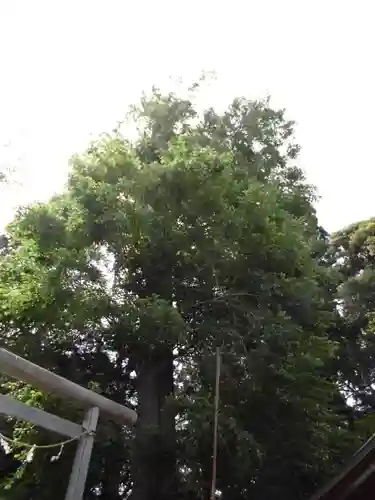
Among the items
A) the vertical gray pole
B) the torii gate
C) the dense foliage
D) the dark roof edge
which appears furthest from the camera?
the dense foliage

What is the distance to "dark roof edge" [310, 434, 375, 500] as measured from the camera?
4.06m

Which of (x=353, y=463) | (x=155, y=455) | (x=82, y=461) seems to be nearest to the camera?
(x=353, y=463)

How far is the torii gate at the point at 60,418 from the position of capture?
13.9ft

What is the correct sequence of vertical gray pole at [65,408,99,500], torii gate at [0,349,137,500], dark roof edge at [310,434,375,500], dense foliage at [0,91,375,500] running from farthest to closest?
1. dense foliage at [0,91,375,500]
2. vertical gray pole at [65,408,99,500]
3. torii gate at [0,349,137,500]
4. dark roof edge at [310,434,375,500]

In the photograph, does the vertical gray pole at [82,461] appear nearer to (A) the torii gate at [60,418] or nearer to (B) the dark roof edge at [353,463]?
(A) the torii gate at [60,418]

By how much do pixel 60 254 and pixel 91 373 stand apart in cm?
221

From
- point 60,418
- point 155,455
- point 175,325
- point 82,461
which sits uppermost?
point 175,325

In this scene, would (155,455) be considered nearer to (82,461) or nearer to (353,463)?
(82,461)

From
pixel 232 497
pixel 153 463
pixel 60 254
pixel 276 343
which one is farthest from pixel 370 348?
pixel 60 254

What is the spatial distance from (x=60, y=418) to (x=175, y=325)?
2.32 meters

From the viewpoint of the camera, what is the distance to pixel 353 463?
4242mm

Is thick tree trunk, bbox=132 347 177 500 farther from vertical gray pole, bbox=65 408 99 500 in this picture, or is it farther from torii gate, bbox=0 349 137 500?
vertical gray pole, bbox=65 408 99 500

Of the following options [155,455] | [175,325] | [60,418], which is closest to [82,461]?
[60,418]

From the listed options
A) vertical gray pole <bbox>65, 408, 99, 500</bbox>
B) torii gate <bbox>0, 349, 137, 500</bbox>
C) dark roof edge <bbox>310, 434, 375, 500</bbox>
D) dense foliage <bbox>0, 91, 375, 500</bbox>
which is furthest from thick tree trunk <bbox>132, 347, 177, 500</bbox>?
dark roof edge <bbox>310, 434, 375, 500</bbox>
